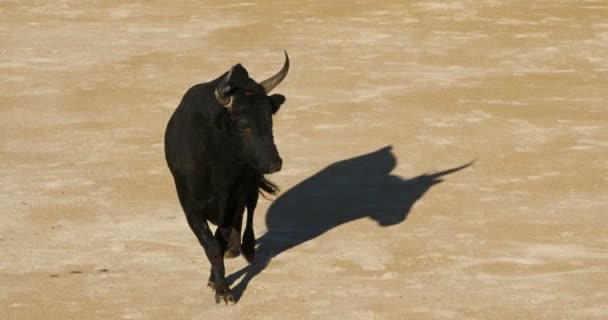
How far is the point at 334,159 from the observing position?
16.5m


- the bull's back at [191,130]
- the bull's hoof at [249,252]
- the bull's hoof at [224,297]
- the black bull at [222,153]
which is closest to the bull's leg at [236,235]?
the black bull at [222,153]

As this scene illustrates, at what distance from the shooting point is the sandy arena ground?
11.9 metres

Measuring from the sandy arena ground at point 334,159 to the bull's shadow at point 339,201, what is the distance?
1.3 inches

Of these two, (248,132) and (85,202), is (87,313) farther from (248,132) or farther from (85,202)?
(85,202)

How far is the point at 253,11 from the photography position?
25.0 metres

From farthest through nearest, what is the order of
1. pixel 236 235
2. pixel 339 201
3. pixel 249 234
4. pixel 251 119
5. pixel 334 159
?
pixel 334 159
pixel 339 201
pixel 249 234
pixel 236 235
pixel 251 119

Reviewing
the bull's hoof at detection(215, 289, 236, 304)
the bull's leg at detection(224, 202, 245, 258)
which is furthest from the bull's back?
the bull's hoof at detection(215, 289, 236, 304)

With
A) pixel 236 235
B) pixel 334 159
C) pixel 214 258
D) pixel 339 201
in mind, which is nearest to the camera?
pixel 214 258

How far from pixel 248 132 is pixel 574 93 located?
9.20m

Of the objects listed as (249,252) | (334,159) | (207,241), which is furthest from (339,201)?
(207,241)

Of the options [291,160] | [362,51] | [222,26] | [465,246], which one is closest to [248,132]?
[465,246]

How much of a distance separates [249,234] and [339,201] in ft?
8.29

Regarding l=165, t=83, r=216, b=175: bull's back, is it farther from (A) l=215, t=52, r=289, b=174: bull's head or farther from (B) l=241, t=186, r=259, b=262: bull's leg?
(B) l=241, t=186, r=259, b=262: bull's leg

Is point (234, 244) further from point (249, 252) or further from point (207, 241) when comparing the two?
point (207, 241)
